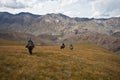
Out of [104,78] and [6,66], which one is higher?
[6,66]

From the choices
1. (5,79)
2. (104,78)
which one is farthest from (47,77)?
(104,78)

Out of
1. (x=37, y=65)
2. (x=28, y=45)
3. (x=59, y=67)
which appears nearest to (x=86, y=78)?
(x=59, y=67)

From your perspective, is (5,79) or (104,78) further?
(104,78)

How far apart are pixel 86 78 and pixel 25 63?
27.4 feet

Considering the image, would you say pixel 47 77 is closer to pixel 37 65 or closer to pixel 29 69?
pixel 29 69

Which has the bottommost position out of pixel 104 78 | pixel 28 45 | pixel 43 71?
pixel 104 78

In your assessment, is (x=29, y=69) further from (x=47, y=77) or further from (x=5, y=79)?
(x=5, y=79)

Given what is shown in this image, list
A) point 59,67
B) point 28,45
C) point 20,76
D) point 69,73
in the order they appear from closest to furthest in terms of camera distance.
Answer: point 20,76 < point 69,73 < point 59,67 < point 28,45

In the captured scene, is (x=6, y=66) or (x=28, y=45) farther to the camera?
(x=28, y=45)

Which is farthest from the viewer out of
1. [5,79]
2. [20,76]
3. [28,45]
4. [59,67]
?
[28,45]

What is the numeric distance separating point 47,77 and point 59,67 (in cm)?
568

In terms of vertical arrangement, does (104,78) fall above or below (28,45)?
below

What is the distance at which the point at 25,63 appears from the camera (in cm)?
2730

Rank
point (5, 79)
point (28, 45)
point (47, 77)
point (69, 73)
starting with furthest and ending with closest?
point (28, 45) < point (69, 73) < point (47, 77) < point (5, 79)
